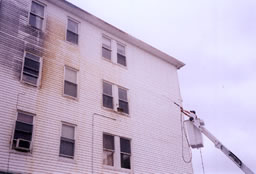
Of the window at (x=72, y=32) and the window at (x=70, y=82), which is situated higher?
the window at (x=72, y=32)

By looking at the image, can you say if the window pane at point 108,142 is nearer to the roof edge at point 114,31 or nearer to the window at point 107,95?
the window at point 107,95

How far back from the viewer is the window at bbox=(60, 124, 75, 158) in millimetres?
14807

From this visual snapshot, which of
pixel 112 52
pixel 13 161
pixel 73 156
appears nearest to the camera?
pixel 13 161

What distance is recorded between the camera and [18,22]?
1605 centimetres

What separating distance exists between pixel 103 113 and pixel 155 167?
168 inches

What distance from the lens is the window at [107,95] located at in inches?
702

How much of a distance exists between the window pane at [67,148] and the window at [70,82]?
8.45 feet

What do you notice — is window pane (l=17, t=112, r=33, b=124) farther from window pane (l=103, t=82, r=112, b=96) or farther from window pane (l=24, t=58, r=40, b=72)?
window pane (l=103, t=82, r=112, b=96)

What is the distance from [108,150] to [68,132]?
95.4 inches

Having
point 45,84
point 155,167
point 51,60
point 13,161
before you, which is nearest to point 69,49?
point 51,60

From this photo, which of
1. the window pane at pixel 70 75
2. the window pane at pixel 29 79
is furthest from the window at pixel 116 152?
the window pane at pixel 29 79

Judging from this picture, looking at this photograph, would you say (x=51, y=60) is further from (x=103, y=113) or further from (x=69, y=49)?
(x=103, y=113)

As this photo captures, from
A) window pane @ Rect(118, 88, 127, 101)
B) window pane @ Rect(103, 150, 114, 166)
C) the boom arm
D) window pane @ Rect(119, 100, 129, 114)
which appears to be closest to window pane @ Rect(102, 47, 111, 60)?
window pane @ Rect(118, 88, 127, 101)

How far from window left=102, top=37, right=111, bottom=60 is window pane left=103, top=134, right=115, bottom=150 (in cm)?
516
